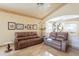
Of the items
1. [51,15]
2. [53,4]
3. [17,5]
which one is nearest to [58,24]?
[51,15]

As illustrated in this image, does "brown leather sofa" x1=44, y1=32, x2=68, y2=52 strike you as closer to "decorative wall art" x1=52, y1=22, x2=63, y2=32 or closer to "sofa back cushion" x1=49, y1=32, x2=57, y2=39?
"sofa back cushion" x1=49, y1=32, x2=57, y2=39

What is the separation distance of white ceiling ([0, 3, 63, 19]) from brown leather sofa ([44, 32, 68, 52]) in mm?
571

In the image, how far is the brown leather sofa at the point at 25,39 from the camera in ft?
6.51

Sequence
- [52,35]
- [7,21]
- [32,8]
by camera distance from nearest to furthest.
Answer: [7,21] → [32,8] → [52,35]

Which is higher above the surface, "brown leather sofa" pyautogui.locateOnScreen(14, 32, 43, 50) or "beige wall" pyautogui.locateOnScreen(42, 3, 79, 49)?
"beige wall" pyautogui.locateOnScreen(42, 3, 79, 49)

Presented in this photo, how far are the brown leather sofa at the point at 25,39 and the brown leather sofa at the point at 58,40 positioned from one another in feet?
0.77

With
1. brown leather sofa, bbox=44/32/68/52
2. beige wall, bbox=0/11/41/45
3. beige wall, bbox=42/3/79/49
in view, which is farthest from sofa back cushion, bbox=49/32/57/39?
beige wall, bbox=0/11/41/45

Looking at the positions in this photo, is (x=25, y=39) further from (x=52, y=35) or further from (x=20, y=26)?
(x=52, y=35)

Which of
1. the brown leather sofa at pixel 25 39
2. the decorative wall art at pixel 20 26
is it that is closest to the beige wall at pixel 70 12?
the decorative wall art at pixel 20 26

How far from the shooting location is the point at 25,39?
6.68ft

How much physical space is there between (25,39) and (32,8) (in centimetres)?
79

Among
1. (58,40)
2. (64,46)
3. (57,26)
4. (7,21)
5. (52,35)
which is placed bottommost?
(64,46)

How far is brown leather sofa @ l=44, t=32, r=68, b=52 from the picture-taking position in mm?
1955

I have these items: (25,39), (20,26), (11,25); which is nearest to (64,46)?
(25,39)
